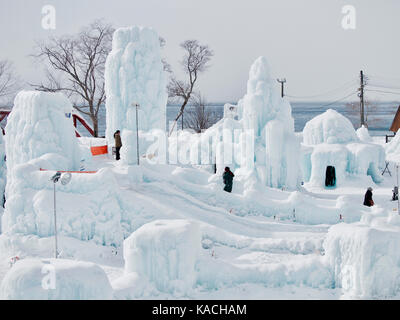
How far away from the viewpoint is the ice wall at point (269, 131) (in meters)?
17.8

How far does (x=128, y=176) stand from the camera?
1333 centimetres

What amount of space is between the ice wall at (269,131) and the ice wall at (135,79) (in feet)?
14.2

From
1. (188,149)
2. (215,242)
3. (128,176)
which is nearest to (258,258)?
(215,242)

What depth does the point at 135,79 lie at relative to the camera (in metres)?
20.6

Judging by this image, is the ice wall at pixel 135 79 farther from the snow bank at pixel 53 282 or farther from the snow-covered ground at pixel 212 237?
the snow bank at pixel 53 282

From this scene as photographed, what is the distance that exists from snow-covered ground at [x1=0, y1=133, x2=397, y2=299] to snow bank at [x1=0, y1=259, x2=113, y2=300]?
4.68ft

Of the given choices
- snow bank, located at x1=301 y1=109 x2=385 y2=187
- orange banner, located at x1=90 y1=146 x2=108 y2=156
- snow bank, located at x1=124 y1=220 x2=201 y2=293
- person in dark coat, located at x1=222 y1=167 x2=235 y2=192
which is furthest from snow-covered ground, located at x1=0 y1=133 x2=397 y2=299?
snow bank, located at x1=301 y1=109 x2=385 y2=187

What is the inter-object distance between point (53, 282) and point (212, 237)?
20.1 feet

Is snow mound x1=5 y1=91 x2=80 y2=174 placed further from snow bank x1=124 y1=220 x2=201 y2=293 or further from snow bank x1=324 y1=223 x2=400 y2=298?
snow bank x1=324 y1=223 x2=400 y2=298

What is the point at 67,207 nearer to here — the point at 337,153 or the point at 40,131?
the point at 40,131

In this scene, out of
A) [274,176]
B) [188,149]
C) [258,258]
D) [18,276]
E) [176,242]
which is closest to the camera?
[18,276]

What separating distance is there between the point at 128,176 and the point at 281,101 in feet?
27.7

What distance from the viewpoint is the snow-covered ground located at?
8.72 m
